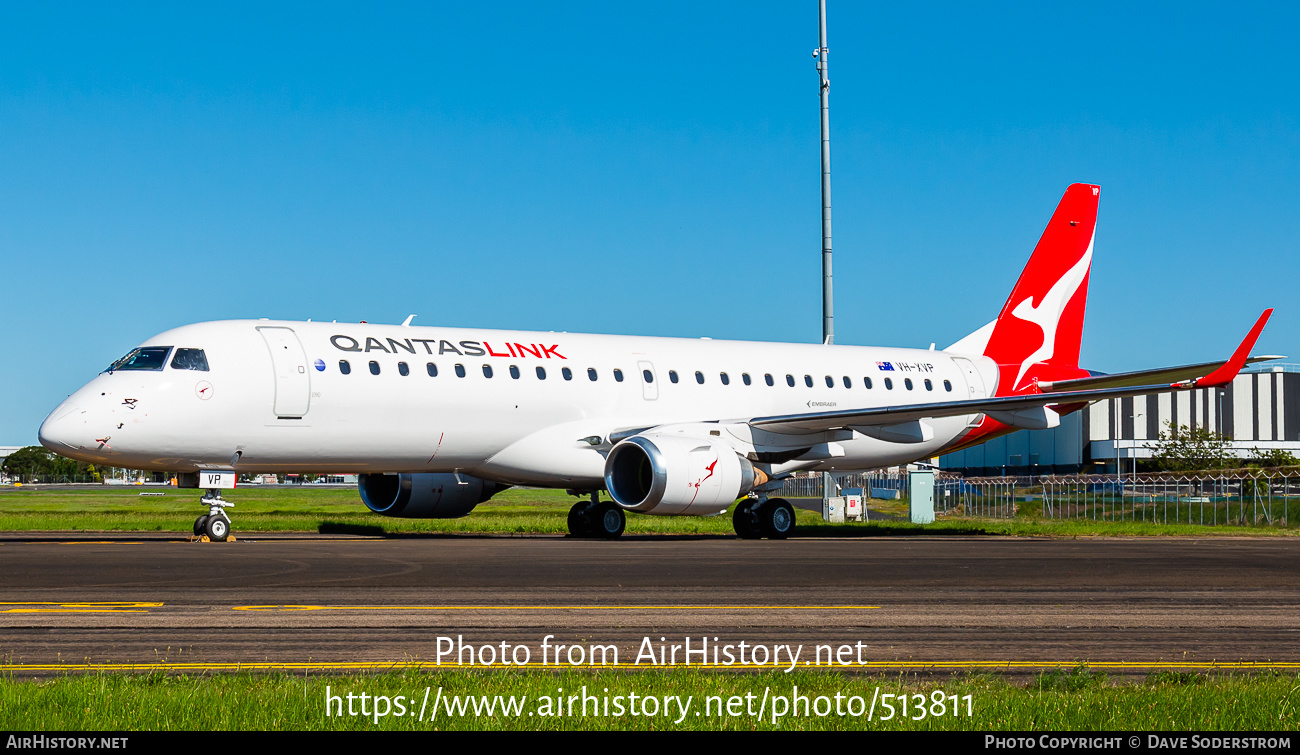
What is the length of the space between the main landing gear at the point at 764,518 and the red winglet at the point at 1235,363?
25.1 ft

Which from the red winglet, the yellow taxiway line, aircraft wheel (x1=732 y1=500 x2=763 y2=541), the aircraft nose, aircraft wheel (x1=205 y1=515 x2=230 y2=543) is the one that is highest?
the red winglet

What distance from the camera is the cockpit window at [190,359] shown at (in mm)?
20375

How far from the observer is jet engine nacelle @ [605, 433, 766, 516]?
21953 millimetres

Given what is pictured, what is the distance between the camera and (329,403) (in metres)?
21.2

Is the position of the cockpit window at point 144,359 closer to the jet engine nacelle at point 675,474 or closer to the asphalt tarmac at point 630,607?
the asphalt tarmac at point 630,607

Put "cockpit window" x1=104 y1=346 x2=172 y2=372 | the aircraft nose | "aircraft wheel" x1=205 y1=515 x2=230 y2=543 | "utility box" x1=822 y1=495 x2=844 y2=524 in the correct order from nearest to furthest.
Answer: the aircraft nose
"aircraft wheel" x1=205 y1=515 x2=230 y2=543
"cockpit window" x1=104 y1=346 x2=172 y2=372
"utility box" x1=822 y1=495 x2=844 y2=524

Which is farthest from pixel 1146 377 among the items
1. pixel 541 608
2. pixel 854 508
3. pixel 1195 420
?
pixel 1195 420

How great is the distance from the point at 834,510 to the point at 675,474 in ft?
52.4

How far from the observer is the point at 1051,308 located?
30.7 m

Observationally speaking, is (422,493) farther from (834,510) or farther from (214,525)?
(834,510)

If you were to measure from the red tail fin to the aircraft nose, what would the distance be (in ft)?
64.9

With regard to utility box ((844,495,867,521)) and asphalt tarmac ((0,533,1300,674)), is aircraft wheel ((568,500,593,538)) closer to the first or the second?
asphalt tarmac ((0,533,1300,674))

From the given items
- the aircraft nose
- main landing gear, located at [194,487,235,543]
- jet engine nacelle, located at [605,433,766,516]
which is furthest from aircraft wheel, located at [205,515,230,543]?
jet engine nacelle, located at [605,433,766,516]

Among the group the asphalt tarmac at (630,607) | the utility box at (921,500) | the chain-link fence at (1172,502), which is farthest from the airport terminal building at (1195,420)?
the asphalt tarmac at (630,607)
